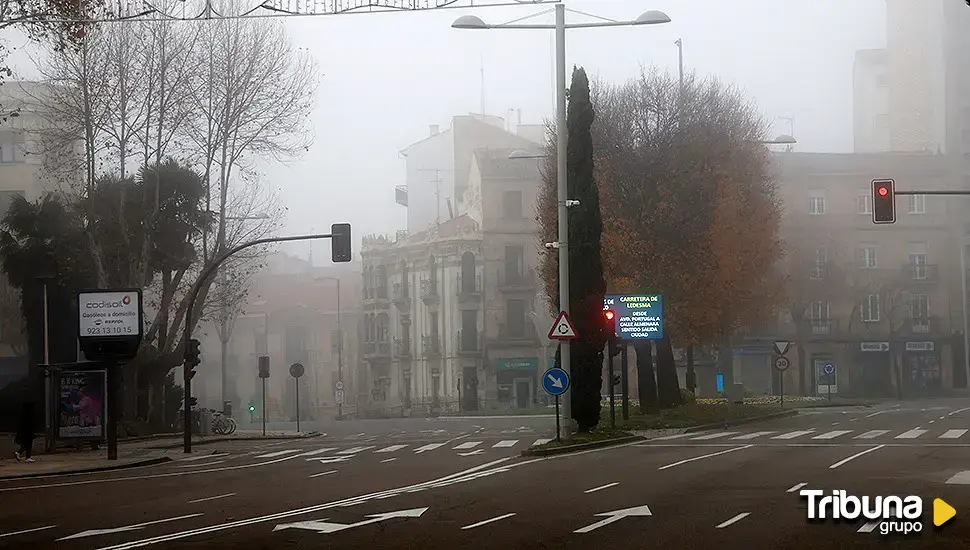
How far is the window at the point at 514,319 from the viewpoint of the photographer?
7881 cm

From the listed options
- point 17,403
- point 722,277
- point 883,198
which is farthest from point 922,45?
point 17,403

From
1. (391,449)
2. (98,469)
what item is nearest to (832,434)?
(391,449)

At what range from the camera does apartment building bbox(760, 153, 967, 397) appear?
67.9 meters

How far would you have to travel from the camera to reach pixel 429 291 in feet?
264

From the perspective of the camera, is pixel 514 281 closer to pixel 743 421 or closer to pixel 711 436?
pixel 743 421

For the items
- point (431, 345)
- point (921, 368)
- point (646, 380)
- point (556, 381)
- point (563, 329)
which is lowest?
point (921, 368)

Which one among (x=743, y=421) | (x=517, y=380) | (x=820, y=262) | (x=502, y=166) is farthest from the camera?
(x=502, y=166)

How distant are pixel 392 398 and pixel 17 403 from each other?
117ft

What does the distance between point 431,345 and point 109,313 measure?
44.8m

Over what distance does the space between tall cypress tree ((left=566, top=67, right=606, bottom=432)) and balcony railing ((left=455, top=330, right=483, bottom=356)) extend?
40697 mm

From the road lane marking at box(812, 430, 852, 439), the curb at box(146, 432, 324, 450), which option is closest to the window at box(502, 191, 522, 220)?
the curb at box(146, 432, 324, 450)

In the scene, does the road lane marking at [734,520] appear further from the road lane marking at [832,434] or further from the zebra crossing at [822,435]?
the road lane marking at [832,434]

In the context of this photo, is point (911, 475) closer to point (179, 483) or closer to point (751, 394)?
point (179, 483)
